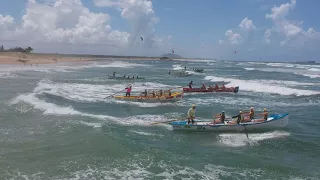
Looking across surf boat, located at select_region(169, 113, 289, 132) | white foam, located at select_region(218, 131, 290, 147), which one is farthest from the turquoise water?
surf boat, located at select_region(169, 113, 289, 132)

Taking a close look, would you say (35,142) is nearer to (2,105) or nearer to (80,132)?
(80,132)

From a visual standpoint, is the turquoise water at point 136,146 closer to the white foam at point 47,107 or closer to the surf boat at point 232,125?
the white foam at point 47,107

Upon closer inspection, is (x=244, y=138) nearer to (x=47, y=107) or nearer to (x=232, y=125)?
(x=232, y=125)

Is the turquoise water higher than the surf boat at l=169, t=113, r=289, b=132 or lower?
lower

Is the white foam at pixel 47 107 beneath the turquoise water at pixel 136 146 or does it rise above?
above

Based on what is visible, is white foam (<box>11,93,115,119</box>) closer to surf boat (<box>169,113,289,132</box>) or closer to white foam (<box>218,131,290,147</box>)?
surf boat (<box>169,113,289,132</box>)

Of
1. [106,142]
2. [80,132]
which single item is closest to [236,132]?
[106,142]

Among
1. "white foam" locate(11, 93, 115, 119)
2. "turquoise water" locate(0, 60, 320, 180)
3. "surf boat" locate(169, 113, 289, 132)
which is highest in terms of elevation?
"surf boat" locate(169, 113, 289, 132)

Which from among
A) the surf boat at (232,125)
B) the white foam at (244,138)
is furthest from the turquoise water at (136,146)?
the surf boat at (232,125)

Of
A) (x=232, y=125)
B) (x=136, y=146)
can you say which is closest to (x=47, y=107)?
(x=136, y=146)
